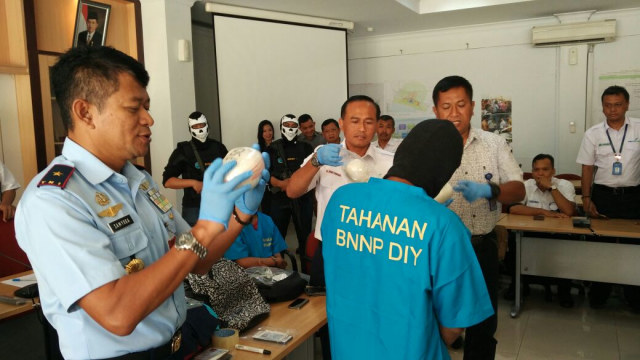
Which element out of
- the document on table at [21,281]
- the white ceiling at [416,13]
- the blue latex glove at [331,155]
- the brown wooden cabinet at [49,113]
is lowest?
the document on table at [21,281]

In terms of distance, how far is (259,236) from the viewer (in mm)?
3188

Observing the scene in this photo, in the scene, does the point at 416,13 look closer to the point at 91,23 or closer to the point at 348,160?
the point at 91,23

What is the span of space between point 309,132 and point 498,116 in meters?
2.95

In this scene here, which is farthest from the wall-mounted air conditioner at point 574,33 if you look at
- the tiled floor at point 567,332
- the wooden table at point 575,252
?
→ the tiled floor at point 567,332

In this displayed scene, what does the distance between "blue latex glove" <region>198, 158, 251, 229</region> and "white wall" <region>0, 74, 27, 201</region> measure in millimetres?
3659

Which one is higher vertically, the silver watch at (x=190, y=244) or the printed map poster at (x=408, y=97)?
the printed map poster at (x=408, y=97)

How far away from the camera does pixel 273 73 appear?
19.1 feet

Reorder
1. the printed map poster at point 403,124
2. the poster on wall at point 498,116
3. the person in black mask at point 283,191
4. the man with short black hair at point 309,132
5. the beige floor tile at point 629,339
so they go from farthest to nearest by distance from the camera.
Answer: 1. the printed map poster at point 403,124
2. the poster on wall at point 498,116
3. the man with short black hair at point 309,132
4. the person in black mask at point 283,191
5. the beige floor tile at point 629,339

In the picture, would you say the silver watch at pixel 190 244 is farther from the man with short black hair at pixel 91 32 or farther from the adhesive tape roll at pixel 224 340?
the man with short black hair at pixel 91 32

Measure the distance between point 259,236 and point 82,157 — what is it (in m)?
2.13

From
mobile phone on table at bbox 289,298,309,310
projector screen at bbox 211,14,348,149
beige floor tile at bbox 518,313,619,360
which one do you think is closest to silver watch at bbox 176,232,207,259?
mobile phone on table at bbox 289,298,309,310

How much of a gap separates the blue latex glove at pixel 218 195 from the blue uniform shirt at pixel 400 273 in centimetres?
46

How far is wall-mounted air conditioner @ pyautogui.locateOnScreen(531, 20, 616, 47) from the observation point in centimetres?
602

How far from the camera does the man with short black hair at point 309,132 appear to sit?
583 cm
